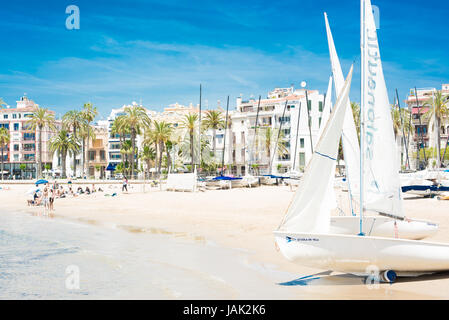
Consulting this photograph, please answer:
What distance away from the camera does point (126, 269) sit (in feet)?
43.0

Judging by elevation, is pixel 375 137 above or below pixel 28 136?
below

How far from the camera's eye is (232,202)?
3353 centimetres

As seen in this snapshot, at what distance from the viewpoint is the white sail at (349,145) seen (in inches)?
594

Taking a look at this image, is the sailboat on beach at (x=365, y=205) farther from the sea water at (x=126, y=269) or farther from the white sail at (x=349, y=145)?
the white sail at (x=349, y=145)

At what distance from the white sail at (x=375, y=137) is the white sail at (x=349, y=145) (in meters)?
2.34

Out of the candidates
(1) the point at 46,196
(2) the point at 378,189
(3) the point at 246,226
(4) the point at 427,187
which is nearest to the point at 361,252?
(2) the point at 378,189

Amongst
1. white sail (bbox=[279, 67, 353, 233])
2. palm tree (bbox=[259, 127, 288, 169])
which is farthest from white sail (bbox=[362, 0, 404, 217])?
palm tree (bbox=[259, 127, 288, 169])

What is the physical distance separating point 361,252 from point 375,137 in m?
3.41

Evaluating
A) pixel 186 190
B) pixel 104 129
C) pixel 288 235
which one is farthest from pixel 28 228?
pixel 104 129

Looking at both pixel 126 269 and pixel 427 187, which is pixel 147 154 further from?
pixel 126 269

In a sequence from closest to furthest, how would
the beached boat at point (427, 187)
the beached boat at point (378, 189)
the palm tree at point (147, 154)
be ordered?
the beached boat at point (378, 189)
the beached boat at point (427, 187)
the palm tree at point (147, 154)

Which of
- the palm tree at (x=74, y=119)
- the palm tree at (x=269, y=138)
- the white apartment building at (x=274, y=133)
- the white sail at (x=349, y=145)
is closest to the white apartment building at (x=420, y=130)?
the white apartment building at (x=274, y=133)

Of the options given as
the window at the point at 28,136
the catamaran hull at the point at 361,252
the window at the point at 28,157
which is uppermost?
the window at the point at 28,136
